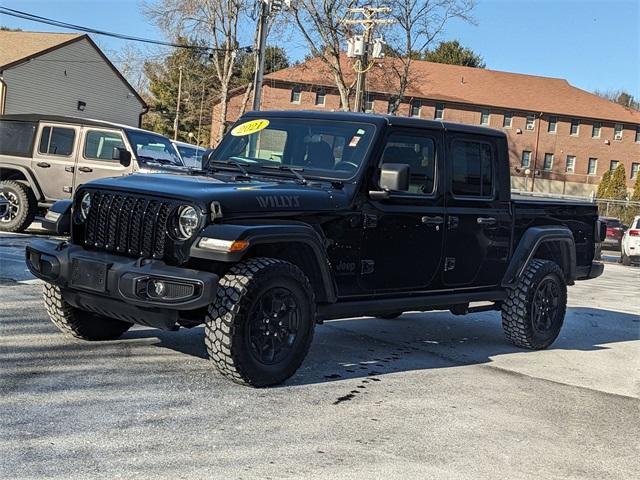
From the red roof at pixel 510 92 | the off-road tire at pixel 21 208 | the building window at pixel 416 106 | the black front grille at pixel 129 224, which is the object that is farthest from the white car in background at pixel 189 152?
the building window at pixel 416 106

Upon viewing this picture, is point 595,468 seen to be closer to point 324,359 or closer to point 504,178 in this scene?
point 324,359

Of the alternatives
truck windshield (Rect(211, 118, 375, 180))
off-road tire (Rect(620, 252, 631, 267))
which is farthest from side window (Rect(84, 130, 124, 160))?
off-road tire (Rect(620, 252, 631, 267))

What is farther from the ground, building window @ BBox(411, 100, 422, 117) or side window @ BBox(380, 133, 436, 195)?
building window @ BBox(411, 100, 422, 117)

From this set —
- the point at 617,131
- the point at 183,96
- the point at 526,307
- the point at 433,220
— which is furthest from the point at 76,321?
the point at 617,131

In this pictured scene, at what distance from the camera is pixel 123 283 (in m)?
4.84

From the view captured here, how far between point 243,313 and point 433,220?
2.12 m

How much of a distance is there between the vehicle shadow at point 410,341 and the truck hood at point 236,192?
1.24 meters

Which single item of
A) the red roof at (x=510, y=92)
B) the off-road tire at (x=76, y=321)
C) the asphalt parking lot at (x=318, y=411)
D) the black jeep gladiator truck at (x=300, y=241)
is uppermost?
the red roof at (x=510, y=92)

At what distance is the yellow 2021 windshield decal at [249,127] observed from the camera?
643cm

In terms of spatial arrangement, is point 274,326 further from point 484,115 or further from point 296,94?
point 484,115

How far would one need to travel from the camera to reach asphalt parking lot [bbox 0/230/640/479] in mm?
3861

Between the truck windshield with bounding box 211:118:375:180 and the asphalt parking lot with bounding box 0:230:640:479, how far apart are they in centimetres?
151

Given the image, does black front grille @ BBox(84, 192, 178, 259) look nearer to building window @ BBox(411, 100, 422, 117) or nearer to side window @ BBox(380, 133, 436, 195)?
side window @ BBox(380, 133, 436, 195)

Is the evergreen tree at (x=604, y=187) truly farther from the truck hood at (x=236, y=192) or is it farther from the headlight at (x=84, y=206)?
the headlight at (x=84, y=206)
